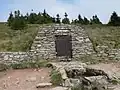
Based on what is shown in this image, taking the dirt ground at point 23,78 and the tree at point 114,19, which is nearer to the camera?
the dirt ground at point 23,78

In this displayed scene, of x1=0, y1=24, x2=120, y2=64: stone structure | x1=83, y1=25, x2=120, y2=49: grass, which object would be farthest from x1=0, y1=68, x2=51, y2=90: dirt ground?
x1=83, y1=25, x2=120, y2=49: grass

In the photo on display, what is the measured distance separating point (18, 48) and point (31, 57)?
0.90 m

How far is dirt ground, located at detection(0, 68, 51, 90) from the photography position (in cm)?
876

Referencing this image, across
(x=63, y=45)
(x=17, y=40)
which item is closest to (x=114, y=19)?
(x=63, y=45)

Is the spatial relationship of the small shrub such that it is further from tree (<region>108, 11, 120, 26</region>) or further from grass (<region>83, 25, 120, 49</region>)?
tree (<region>108, 11, 120, 26</region>)

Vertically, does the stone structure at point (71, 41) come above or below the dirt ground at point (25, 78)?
above

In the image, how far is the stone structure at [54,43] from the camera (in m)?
13.0

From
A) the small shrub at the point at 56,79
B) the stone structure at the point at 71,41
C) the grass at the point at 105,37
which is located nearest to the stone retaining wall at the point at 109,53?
the stone structure at the point at 71,41

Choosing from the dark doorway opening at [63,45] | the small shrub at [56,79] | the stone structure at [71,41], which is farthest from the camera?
the dark doorway opening at [63,45]

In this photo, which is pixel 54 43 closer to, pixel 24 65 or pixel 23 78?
pixel 24 65

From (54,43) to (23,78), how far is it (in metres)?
3.69

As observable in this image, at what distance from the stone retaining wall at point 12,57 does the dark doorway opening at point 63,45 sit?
1764mm

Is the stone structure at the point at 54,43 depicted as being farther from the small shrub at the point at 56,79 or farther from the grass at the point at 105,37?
the small shrub at the point at 56,79

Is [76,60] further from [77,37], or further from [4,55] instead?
[4,55]
